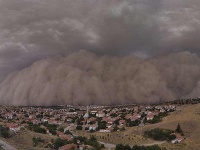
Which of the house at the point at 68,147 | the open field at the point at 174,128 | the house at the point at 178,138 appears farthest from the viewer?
the house at the point at 178,138

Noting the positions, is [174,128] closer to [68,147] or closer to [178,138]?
[178,138]

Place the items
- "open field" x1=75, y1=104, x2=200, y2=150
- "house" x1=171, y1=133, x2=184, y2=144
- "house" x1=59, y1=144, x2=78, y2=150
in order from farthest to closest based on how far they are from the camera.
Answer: "house" x1=171, y1=133, x2=184, y2=144 → "open field" x1=75, y1=104, x2=200, y2=150 → "house" x1=59, y1=144, x2=78, y2=150

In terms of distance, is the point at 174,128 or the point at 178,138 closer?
the point at 178,138

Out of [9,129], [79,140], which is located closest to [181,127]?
[79,140]

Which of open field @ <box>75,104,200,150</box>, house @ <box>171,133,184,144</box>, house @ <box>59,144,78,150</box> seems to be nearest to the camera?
house @ <box>59,144,78,150</box>

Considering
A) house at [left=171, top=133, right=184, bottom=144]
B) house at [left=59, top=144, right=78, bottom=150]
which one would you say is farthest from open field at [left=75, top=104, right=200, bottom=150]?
house at [left=59, top=144, right=78, bottom=150]

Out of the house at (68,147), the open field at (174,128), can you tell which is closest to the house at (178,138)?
the open field at (174,128)

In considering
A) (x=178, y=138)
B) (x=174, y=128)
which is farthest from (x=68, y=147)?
(x=174, y=128)

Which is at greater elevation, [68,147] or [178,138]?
[68,147]

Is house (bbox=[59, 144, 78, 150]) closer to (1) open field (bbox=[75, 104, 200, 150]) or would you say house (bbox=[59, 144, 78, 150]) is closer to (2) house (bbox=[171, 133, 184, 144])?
(1) open field (bbox=[75, 104, 200, 150])

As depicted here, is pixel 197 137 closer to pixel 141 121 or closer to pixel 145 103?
pixel 141 121

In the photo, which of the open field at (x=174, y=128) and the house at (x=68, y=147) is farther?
the open field at (x=174, y=128)

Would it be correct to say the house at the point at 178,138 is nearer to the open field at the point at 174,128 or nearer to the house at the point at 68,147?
the open field at the point at 174,128
